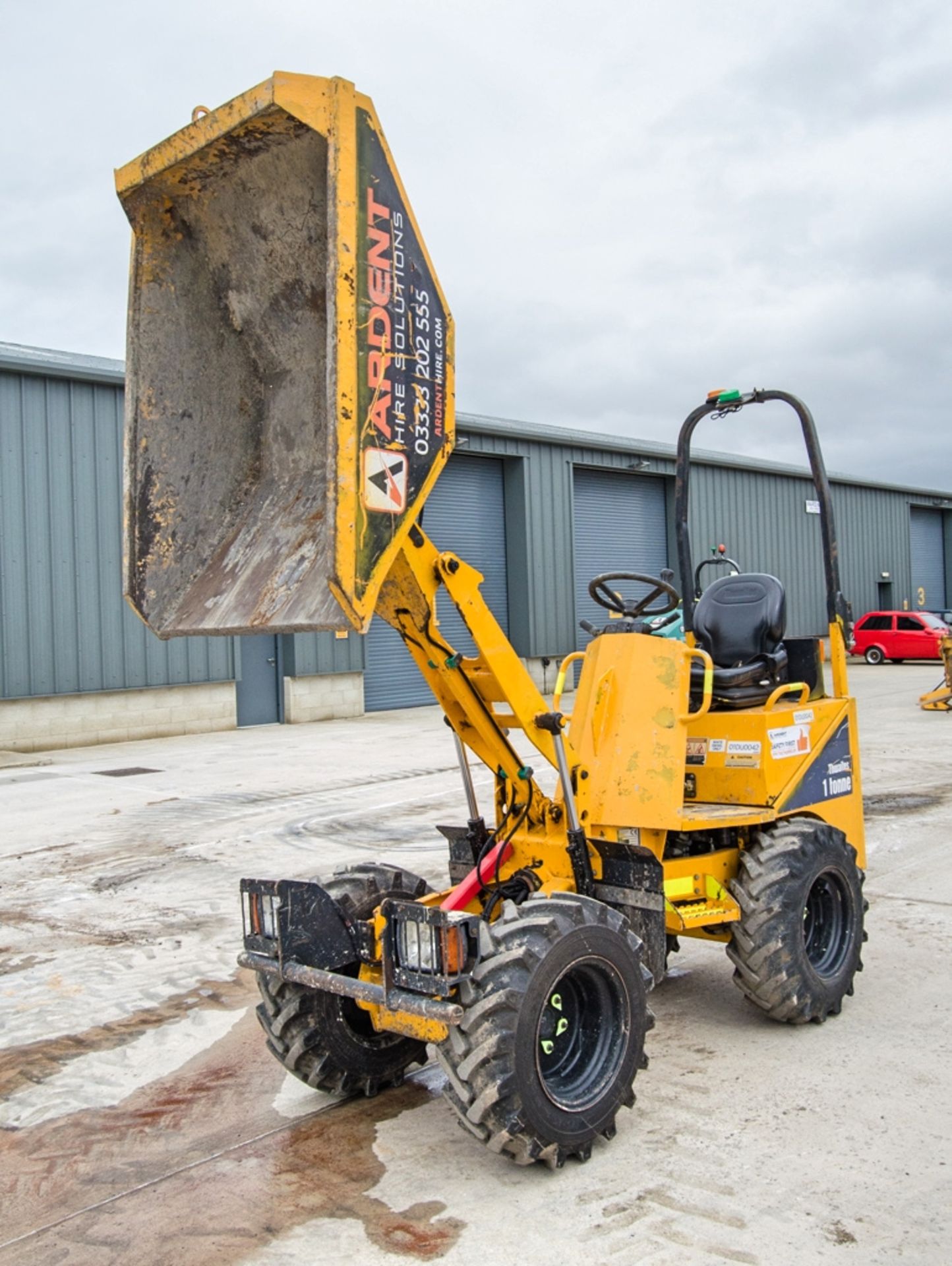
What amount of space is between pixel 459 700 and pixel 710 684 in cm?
124

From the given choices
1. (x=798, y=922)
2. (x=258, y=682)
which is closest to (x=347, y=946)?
(x=798, y=922)

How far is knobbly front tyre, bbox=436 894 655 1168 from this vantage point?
363 centimetres

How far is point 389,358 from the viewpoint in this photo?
3.66 metres

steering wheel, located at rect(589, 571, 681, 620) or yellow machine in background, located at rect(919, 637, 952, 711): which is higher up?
steering wheel, located at rect(589, 571, 681, 620)

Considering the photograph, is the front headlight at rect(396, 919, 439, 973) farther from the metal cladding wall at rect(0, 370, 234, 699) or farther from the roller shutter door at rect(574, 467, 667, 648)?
the roller shutter door at rect(574, 467, 667, 648)

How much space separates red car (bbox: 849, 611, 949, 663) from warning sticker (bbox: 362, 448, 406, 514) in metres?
30.0

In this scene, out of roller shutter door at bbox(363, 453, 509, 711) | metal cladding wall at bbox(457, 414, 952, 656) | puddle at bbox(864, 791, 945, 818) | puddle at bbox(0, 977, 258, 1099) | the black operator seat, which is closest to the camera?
puddle at bbox(0, 977, 258, 1099)

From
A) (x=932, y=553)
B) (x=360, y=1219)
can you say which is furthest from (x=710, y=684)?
(x=932, y=553)

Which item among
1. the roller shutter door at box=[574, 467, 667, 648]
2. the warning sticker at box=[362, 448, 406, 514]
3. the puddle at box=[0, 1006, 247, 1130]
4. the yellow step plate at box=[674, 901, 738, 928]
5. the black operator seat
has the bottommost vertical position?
the puddle at box=[0, 1006, 247, 1130]

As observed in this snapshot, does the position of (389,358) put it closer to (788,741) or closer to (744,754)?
(744,754)

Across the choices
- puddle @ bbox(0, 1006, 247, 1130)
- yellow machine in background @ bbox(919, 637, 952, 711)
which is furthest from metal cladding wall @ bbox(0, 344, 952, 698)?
puddle @ bbox(0, 1006, 247, 1130)

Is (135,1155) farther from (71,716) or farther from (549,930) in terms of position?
(71,716)

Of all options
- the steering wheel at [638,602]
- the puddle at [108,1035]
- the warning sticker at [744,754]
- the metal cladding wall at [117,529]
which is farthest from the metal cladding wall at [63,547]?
the warning sticker at [744,754]

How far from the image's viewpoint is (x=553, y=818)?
4637 mm
